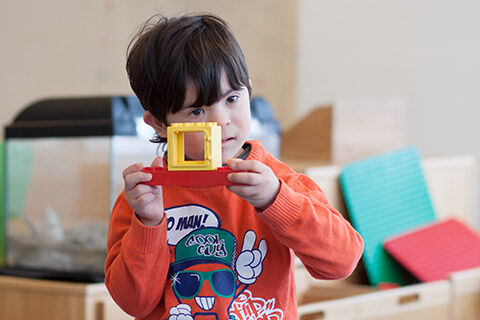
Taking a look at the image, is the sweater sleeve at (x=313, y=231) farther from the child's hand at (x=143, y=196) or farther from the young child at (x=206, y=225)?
the child's hand at (x=143, y=196)

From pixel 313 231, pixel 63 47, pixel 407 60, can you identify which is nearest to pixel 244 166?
pixel 313 231

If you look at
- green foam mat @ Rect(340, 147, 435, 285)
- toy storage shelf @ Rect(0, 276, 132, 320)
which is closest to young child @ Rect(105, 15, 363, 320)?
toy storage shelf @ Rect(0, 276, 132, 320)

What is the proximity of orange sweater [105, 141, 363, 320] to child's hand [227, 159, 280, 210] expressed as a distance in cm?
6

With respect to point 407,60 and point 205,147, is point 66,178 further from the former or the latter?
point 407,60

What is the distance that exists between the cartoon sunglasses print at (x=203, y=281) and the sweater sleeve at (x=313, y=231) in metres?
0.08

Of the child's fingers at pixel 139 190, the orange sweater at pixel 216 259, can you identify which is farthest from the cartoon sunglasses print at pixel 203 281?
the child's fingers at pixel 139 190

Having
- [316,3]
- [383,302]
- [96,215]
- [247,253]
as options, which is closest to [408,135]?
[316,3]

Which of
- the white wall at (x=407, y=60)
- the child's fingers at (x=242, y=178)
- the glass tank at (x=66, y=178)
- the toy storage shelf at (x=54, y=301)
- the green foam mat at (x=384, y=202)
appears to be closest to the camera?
the child's fingers at (x=242, y=178)

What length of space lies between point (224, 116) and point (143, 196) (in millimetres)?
110

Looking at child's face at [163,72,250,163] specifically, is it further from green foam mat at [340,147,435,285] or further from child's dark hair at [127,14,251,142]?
green foam mat at [340,147,435,285]

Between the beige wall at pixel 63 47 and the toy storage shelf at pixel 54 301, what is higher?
the beige wall at pixel 63 47

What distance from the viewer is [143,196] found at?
694 mm

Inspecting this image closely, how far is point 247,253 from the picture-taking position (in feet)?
2.44

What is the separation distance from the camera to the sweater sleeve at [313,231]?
68 cm
